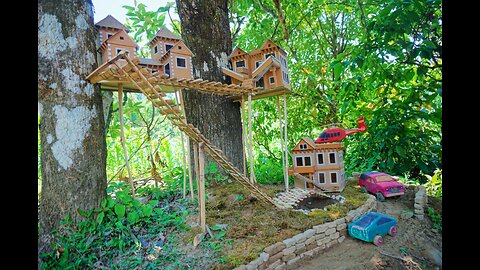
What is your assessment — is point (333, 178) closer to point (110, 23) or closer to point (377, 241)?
point (377, 241)

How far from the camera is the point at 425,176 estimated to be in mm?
5883

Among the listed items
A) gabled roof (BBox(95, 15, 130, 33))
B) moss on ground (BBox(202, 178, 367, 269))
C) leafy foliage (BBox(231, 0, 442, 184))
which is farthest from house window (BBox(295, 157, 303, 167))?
gabled roof (BBox(95, 15, 130, 33))

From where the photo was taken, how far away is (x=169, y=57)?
347 cm

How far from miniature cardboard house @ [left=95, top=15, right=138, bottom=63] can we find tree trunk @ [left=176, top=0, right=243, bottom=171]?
5.47 feet

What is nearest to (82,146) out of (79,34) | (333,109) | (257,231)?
(79,34)

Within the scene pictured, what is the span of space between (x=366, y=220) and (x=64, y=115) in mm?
3814

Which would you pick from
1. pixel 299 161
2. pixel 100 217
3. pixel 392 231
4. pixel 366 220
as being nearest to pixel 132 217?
pixel 100 217

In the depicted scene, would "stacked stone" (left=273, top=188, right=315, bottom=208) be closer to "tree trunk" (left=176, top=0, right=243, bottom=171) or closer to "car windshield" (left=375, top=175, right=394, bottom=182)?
"tree trunk" (left=176, top=0, right=243, bottom=171)

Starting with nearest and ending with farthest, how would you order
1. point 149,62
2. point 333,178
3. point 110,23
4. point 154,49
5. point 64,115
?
point 64,115
point 110,23
point 149,62
point 154,49
point 333,178

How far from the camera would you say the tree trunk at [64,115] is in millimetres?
2879

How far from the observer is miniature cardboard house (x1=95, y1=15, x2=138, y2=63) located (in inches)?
119

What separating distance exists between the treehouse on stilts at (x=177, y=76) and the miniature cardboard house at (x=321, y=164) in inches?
14.9
